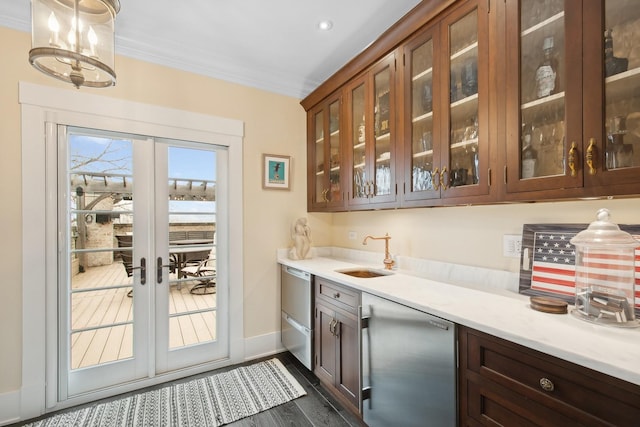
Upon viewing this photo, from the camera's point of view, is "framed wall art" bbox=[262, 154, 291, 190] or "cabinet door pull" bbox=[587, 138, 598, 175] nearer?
"cabinet door pull" bbox=[587, 138, 598, 175]

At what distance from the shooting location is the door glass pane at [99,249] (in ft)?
7.11

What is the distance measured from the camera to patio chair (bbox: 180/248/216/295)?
2.59 m

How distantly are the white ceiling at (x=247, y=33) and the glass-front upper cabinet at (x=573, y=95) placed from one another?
979 mm

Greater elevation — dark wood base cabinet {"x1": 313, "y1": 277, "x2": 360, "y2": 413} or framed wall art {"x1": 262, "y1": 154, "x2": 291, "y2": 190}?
framed wall art {"x1": 262, "y1": 154, "x2": 291, "y2": 190}

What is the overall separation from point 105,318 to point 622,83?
3.29 metres

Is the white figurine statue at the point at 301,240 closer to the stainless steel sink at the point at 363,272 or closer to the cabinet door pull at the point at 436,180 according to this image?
the stainless steel sink at the point at 363,272

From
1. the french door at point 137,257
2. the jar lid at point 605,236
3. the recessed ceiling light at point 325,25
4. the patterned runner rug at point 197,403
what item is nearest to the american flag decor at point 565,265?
the jar lid at point 605,236

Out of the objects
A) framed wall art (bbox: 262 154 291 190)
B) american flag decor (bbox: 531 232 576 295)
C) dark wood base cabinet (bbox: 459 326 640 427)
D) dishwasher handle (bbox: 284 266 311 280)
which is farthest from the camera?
framed wall art (bbox: 262 154 291 190)

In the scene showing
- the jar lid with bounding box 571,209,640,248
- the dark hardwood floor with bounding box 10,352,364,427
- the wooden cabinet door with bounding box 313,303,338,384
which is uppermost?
the jar lid with bounding box 571,209,640,248

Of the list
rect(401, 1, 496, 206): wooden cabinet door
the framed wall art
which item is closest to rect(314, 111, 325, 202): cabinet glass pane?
the framed wall art

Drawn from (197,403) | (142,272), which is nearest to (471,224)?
(197,403)

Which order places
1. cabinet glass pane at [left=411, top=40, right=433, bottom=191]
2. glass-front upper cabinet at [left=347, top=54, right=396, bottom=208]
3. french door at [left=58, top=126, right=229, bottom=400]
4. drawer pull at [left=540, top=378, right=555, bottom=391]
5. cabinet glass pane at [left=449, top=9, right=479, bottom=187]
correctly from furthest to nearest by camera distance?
french door at [left=58, top=126, right=229, bottom=400]
glass-front upper cabinet at [left=347, top=54, right=396, bottom=208]
cabinet glass pane at [left=411, top=40, right=433, bottom=191]
cabinet glass pane at [left=449, top=9, right=479, bottom=187]
drawer pull at [left=540, top=378, right=555, bottom=391]

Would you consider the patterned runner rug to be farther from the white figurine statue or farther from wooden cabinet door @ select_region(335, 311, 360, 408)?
the white figurine statue

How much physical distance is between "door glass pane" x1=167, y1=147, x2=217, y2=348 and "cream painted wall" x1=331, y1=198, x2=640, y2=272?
1.49 m
